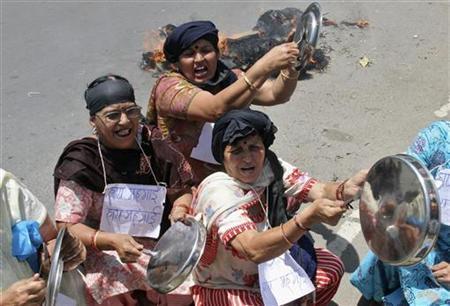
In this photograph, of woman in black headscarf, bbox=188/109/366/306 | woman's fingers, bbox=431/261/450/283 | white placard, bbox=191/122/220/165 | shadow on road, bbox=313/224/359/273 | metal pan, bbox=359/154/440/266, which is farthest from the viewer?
shadow on road, bbox=313/224/359/273

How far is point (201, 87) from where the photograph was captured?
10.9 feet

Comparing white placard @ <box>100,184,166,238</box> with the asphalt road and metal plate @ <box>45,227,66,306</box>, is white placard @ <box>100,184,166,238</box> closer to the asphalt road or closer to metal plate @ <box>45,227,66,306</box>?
metal plate @ <box>45,227,66,306</box>

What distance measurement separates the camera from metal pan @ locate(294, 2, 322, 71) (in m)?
3.20

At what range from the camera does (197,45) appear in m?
3.25

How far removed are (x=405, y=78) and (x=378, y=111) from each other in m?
0.77

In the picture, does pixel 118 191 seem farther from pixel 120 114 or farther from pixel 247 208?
pixel 247 208

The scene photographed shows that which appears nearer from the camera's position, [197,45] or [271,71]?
[271,71]

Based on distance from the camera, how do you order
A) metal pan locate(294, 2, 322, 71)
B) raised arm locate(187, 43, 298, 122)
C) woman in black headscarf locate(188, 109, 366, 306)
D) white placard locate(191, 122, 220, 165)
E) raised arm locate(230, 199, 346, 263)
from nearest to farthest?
raised arm locate(230, 199, 346, 263), woman in black headscarf locate(188, 109, 366, 306), raised arm locate(187, 43, 298, 122), metal pan locate(294, 2, 322, 71), white placard locate(191, 122, 220, 165)

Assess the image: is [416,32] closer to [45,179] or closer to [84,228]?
[45,179]

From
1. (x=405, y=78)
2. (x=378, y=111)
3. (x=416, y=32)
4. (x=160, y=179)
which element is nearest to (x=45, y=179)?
(x=160, y=179)

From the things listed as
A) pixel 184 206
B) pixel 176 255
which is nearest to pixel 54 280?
pixel 176 255

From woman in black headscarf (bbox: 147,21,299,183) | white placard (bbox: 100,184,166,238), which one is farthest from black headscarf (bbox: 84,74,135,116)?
white placard (bbox: 100,184,166,238)

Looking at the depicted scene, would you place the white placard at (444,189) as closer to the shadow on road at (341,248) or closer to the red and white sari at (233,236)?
the red and white sari at (233,236)

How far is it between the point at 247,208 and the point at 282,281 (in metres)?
0.38
